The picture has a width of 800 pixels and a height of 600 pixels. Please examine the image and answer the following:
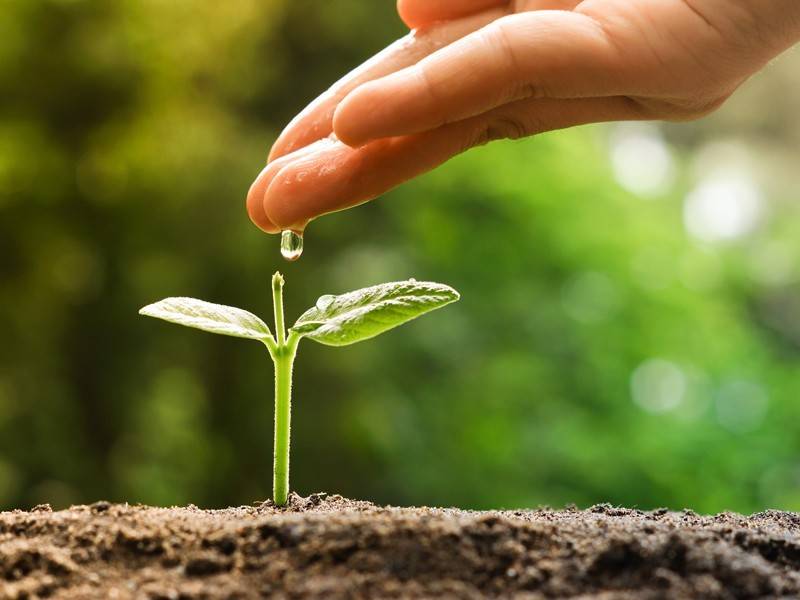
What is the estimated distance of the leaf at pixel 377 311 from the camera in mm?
1345

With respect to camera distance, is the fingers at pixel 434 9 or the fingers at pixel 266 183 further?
the fingers at pixel 434 9

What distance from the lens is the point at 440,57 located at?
4.28 ft

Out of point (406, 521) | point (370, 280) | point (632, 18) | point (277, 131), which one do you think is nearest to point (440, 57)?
point (632, 18)

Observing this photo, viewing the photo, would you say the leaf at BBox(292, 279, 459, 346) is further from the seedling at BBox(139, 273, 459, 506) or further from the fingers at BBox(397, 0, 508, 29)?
the fingers at BBox(397, 0, 508, 29)

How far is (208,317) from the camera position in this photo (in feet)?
4.67

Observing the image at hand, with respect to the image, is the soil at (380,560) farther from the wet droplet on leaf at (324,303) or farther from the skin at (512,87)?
the skin at (512,87)

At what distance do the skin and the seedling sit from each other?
6.6 inches

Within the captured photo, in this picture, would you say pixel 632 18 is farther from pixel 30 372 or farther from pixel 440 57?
pixel 30 372

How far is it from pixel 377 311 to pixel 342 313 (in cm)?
8

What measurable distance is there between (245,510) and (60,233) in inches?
164

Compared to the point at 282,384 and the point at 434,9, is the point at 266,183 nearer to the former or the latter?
the point at 282,384

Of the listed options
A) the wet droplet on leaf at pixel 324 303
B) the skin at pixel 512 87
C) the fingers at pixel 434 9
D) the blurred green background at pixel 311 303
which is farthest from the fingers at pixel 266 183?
the blurred green background at pixel 311 303

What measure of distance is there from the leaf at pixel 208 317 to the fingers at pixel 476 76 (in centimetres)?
35

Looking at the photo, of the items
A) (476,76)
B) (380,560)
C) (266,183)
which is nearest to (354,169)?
(266,183)
